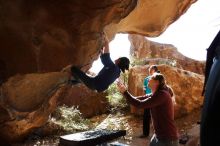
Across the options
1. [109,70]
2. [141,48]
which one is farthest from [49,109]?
[141,48]

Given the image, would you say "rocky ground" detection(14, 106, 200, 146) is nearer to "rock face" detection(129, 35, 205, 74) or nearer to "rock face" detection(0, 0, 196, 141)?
"rock face" detection(129, 35, 205, 74)

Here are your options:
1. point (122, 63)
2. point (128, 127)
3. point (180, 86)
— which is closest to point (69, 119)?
point (128, 127)

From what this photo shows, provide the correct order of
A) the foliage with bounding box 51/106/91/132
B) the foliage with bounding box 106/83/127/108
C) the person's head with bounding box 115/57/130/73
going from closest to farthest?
the person's head with bounding box 115/57/130/73
the foliage with bounding box 51/106/91/132
the foliage with bounding box 106/83/127/108

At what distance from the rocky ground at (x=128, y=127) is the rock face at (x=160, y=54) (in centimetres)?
290

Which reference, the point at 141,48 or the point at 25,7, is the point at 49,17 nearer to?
the point at 25,7

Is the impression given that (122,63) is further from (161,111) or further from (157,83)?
(161,111)

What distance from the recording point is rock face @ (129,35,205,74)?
618 inches

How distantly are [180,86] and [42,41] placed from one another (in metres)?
7.60

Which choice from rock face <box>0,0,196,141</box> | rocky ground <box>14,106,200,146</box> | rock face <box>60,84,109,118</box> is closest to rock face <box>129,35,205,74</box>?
rock face <box>60,84,109,118</box>

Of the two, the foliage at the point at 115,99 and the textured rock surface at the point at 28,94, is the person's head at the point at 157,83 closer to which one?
the textured rock surface at the point at 28,94

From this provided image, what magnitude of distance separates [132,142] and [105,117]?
11.0 feet

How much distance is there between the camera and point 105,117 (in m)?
12.3

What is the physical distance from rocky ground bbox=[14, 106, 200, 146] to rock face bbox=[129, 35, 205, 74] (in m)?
2.90

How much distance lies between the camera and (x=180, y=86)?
1157cm
